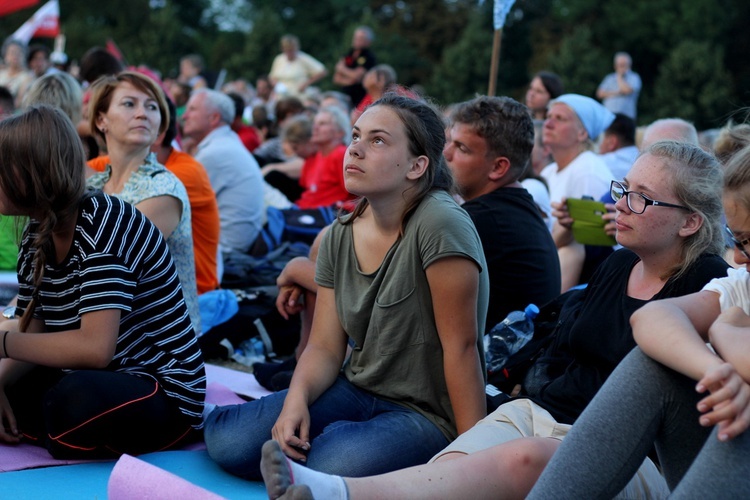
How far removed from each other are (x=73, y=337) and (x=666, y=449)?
6.32 ft

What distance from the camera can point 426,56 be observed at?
34.1 m

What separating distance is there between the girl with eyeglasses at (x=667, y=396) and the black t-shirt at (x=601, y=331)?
346 millimetres

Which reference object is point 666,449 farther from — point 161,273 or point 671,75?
point 671,75

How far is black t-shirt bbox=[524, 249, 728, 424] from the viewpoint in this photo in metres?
2.81

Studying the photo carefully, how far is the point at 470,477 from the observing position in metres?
2.52

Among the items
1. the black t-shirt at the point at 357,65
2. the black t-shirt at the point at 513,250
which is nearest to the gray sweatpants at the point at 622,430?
the black t-shirt at the point at 513,250

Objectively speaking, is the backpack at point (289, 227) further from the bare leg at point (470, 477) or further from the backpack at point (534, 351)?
the bare leg at point (470, 477)

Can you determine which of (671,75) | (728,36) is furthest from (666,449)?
(728,36)

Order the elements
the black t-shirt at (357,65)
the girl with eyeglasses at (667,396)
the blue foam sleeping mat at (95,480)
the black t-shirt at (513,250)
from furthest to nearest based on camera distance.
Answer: the black t-shirt at (357,65) → the black t-shirt at (513,250) → the blue foam sleeping mat at (95,480) → the girl with eyeglasses at (667,396)

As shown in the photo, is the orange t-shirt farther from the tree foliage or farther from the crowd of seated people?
the tree foliage

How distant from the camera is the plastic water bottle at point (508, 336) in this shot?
369cm

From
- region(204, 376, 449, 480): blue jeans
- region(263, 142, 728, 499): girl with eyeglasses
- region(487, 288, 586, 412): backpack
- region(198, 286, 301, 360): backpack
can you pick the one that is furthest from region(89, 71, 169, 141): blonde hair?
region(263, 142, 728, 499): girl with eyeglasses

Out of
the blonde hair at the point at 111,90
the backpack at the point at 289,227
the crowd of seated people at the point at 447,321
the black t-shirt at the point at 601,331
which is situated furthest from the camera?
the backpack at the point at 289,227

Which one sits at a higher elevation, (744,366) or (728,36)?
(728,36)
